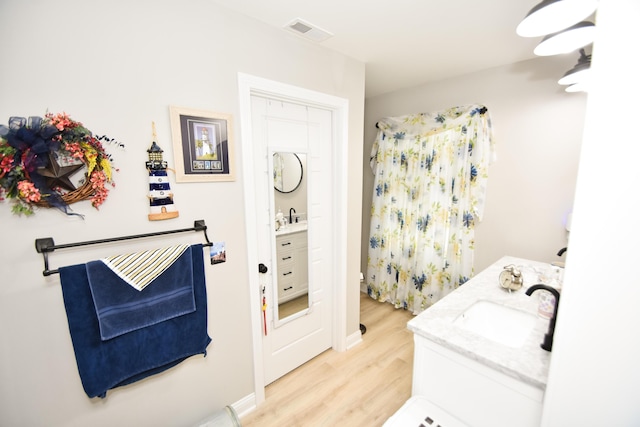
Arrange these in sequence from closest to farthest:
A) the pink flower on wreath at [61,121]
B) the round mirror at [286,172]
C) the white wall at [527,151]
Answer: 1. the pink flower on wreath at [61,121]
2. the round mirror at [286,172]
3. the white wall at [527,151]

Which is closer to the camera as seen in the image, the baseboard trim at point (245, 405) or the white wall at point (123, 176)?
the white wall at point (123, 176)

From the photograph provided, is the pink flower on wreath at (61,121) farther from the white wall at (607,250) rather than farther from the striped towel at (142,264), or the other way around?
the white wall at (607,250)

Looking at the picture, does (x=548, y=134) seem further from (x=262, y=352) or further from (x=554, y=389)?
(x=262, y=352)

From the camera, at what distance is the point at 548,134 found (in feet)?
7.09

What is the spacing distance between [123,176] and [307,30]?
136 cm

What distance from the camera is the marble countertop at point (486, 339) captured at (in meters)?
1.07

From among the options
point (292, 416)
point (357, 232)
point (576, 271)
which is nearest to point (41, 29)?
point (576, 271)

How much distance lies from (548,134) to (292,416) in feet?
→ 9.62

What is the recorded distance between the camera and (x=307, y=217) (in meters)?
2.08

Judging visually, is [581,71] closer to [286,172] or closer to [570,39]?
[570,39]

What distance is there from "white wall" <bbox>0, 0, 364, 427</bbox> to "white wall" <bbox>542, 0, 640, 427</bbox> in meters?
1.49

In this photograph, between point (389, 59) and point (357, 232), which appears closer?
point (389, 59)

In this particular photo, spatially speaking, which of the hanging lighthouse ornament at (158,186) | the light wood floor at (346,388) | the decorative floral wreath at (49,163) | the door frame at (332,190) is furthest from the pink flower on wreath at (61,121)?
the light wood floor at (346,388)

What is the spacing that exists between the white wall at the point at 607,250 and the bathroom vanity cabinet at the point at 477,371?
32cm
